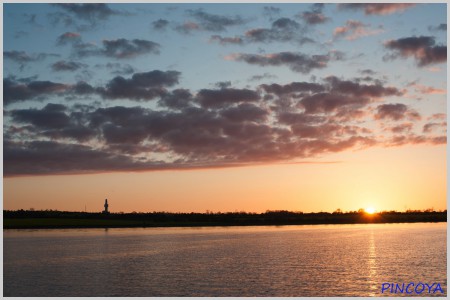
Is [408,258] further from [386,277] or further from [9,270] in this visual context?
[9,270]

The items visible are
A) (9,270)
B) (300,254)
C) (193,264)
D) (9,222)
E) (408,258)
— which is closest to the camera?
(9,270)

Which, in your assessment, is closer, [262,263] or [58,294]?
[58,294]

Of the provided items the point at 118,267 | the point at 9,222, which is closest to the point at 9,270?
the point at 118,267

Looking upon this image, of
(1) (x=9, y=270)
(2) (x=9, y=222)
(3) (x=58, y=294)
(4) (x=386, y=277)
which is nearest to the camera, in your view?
(3) (x=58, y=294)

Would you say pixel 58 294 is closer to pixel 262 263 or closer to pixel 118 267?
pixel 118 267

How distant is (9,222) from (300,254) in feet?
379

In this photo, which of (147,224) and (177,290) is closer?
(177,290)

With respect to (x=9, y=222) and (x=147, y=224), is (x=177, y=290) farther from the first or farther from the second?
(x=147, y=224)

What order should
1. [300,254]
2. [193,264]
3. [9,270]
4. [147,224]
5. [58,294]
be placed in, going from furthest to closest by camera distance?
[147,224] < [300,254] < [193,264] < [9,270] < [58,294]

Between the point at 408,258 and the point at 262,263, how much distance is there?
1965 cm

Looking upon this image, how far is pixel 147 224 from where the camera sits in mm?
192000

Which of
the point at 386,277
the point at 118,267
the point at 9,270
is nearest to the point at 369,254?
the point at 386,277

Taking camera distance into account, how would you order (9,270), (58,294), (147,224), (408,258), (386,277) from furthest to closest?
1. (147,224)
2. (408,258)
3. (9,270)
4. (386,277)
5. (58,294)

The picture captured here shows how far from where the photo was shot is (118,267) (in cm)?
6288
